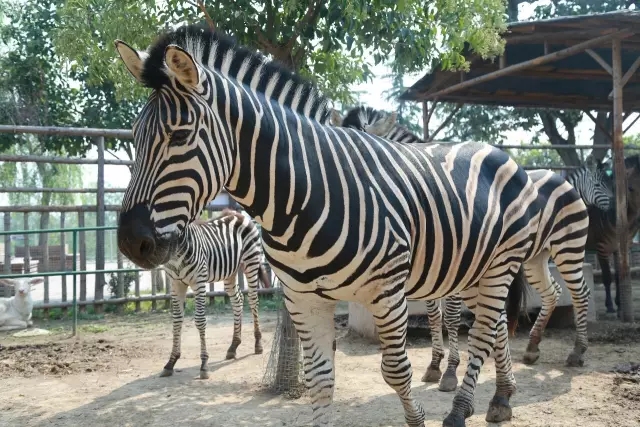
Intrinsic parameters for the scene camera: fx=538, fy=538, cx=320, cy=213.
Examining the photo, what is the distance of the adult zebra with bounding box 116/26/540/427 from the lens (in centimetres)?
236

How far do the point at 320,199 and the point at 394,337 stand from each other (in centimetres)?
89

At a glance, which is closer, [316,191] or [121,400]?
[316,191]

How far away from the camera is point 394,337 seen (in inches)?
117

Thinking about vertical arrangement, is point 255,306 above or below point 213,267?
below

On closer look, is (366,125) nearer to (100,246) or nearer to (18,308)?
(100,246)

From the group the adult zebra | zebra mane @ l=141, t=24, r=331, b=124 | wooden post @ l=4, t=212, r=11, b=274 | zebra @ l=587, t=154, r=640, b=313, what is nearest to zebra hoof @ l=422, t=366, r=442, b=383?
the adult zebra

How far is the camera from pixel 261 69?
112 inches

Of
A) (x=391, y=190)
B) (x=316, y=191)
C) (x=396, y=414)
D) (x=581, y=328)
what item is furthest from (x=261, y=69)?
(x=581, y=328)

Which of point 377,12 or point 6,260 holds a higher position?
point 377,12

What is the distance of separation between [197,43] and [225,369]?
4591mm

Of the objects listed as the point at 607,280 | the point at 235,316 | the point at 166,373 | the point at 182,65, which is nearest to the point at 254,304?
the point at 235,316

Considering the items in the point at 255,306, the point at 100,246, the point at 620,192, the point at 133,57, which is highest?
the point at 133,57

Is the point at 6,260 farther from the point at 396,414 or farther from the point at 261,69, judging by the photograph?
the point at 261,69

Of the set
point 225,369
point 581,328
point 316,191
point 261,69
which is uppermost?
point 261,69
